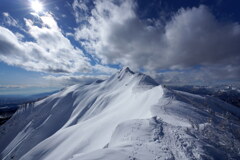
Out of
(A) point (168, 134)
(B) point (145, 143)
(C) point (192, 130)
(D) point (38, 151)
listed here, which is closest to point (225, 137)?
(C) point (192, 130)

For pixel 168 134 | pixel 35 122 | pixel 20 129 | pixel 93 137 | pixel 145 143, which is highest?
pixel 168 134

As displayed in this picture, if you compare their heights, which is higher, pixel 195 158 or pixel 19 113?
pixel 195 158

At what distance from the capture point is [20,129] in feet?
201

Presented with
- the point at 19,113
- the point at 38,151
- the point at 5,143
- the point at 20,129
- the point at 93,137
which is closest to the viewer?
the point at 93,137

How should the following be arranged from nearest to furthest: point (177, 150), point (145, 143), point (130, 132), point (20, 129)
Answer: point (177, 150) → point (145, 143) → point (130, 132) → point (20, 129)

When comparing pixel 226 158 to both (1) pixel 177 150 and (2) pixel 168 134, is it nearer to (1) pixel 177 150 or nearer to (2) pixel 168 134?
(1) pixel 177 150

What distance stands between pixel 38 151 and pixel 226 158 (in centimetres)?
3248

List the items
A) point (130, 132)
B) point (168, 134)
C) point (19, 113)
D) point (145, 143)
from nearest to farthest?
point (145, 143) → point (168, 134) → point (130, 132) → point (19, 113)

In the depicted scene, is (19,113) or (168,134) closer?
(168,134)

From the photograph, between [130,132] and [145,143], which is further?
[130,132]

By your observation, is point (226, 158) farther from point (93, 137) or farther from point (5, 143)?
point (5, 143)

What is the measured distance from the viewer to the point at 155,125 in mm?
12016

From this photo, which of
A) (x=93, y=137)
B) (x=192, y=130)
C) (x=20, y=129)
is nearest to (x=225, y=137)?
(x=192, y=130)

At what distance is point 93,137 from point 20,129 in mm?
62956
